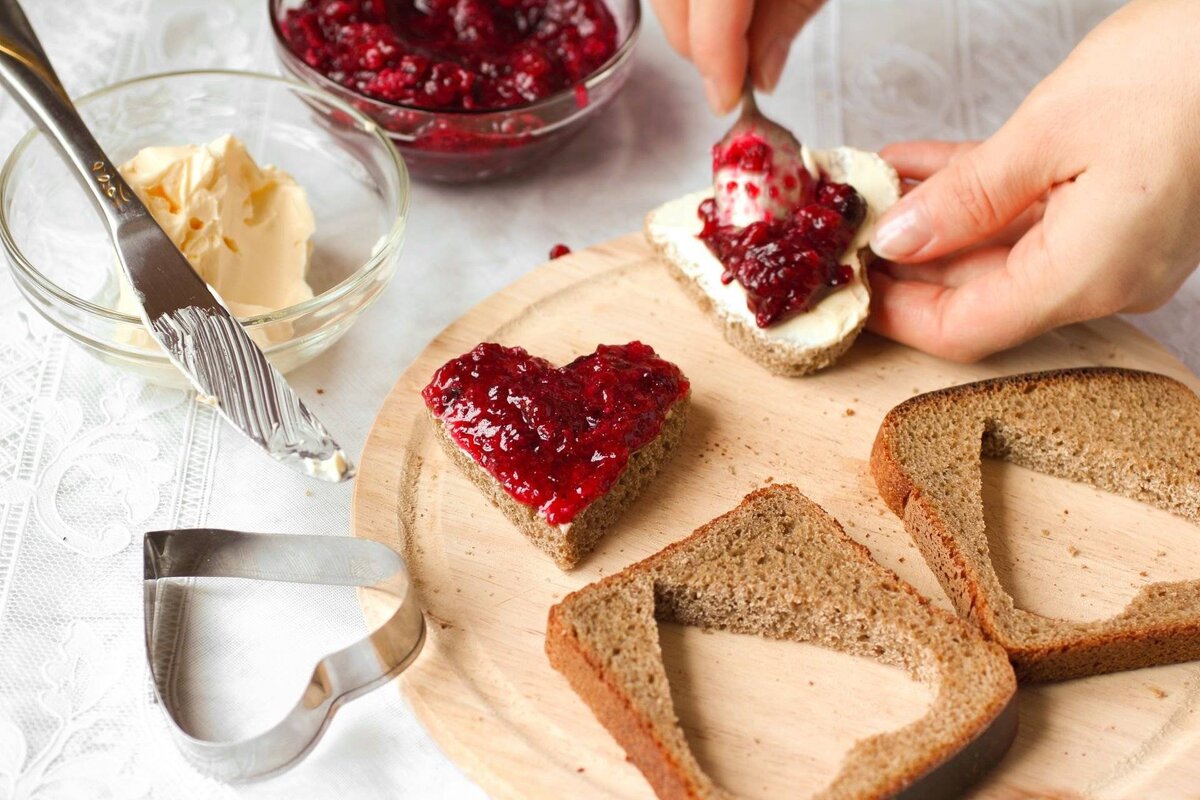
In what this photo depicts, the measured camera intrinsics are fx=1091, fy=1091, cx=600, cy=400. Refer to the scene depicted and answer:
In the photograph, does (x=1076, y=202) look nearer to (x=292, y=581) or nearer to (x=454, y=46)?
(x=454, y=46)

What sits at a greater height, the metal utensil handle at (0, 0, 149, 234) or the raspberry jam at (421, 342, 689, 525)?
the metal utensil handle at (0, 0, 149, 234)

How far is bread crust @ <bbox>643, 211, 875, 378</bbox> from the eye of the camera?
11.8 feet

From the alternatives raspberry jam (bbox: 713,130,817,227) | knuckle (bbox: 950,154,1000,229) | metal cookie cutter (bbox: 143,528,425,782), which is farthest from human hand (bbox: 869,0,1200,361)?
metal cookie cutter (bbox: 143,528,425,782)

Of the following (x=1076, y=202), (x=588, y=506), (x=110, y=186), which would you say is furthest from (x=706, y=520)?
(x=110, y=186)

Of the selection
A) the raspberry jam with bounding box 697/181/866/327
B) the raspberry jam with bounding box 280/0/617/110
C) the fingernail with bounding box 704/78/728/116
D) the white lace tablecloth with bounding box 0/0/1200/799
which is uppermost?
the raspberry jam with bounding box 280/0/617/110

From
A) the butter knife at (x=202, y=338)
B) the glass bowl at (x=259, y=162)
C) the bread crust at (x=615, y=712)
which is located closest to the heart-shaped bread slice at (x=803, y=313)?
the glass bowl at (x=259, y=162)

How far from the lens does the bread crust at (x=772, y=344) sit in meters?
3.59

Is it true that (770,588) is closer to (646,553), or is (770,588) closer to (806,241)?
(646,553)

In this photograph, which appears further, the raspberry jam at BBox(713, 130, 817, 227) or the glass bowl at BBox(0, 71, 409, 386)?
the raspberry jam at BBox(713, 130, 817, 227)

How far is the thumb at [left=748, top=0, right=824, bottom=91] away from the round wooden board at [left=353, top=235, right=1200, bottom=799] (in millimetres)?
937

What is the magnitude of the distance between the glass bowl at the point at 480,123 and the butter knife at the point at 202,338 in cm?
104

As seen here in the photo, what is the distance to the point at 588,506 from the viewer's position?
3.08 m

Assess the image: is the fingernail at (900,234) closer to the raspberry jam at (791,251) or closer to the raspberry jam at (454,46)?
the raspberry jam at (791,251)

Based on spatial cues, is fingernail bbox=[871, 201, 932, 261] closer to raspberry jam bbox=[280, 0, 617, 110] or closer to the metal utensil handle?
raspberry jam bbox=[280, 0, 617, 110]
